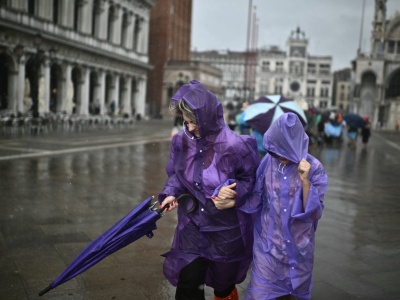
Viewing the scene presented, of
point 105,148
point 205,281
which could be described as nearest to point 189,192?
point 205,281

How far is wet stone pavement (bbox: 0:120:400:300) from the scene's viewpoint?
4.08 m

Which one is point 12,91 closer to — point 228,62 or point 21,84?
point 21,84

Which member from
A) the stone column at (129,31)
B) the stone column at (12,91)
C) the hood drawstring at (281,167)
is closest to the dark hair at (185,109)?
the hood drawstring at (281,167)

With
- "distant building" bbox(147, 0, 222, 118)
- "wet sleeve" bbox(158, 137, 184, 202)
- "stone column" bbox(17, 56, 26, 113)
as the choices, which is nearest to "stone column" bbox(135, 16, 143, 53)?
"distant building" bbox(147, 0, 222, 118)

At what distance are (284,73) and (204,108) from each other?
11986 cm

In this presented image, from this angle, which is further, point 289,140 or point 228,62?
point 228,62

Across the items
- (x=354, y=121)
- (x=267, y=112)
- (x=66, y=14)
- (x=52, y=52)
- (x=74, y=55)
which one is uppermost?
(x=66, y=14)

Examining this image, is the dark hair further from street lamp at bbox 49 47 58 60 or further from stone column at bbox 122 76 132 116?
stone column at bbox 122 76 132 116

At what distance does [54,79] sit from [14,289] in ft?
107

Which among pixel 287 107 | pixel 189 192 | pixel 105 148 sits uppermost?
pixel 287 107

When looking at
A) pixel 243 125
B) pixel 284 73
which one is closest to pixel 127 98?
pixel 243 125

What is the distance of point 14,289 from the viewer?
12.6ft

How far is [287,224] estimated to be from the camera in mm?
2912

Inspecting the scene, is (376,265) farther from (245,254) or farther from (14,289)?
(14,289)
